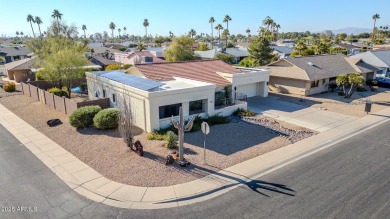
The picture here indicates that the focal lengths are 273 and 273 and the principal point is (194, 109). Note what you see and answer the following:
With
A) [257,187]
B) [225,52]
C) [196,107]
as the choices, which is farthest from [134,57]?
[257,187]

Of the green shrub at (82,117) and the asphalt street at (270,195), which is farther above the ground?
the green shrub at (82,117)

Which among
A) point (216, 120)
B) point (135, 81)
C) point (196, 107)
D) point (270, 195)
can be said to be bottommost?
point (270, 195)

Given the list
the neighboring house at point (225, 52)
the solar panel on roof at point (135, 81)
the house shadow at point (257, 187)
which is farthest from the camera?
the neighboring house at point (225, 52)

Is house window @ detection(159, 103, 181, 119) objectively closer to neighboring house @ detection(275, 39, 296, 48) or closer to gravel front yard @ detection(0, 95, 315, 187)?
gravel front yard @ detection(0, 95, 315, 187)

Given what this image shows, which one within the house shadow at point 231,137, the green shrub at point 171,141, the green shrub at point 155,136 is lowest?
the house shadow at point 231,137

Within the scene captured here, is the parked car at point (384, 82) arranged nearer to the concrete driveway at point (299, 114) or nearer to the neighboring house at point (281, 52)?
the concrete driveway at point (299, 114)

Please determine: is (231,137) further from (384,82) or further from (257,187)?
(384,82)

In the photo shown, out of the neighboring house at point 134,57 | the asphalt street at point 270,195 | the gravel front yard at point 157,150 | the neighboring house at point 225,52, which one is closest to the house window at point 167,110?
the gravel front yard at point 157,150
